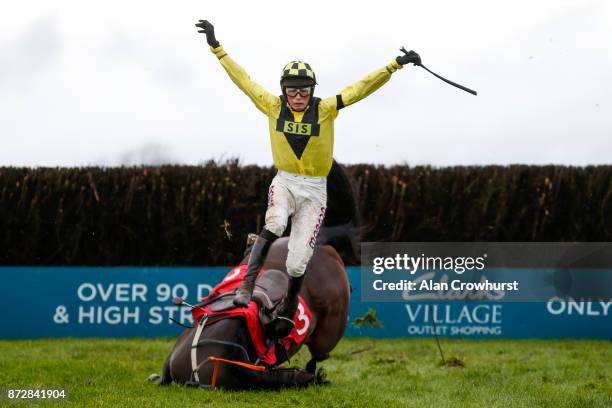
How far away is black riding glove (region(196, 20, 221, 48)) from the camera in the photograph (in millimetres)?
7008

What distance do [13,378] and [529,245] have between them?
758cm

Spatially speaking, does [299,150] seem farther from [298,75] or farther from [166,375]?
[166,375]

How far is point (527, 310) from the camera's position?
1235 centimetres

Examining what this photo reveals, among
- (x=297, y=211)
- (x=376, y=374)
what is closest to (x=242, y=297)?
(x=297, y=211)

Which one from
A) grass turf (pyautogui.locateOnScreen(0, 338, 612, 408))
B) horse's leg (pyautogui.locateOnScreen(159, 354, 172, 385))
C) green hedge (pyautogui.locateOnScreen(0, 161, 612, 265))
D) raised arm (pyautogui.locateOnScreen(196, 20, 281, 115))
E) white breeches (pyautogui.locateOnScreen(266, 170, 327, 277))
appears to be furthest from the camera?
green hedge (pyautogui.locateOnScreen(0, 161, 612, 265))

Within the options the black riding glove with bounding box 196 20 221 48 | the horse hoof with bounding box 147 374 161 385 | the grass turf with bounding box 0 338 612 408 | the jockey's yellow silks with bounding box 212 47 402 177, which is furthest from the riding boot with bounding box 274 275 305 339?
the black riding glove with bounding box 196 20 221 48

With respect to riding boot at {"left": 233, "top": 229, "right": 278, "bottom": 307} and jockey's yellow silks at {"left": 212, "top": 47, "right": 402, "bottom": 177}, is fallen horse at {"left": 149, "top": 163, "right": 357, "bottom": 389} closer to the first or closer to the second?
riding boot at {"left": 233, "top": 229, "right": 278, "bottom": 307}

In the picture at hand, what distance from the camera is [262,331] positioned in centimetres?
680

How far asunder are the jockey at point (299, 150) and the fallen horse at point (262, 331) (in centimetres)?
21

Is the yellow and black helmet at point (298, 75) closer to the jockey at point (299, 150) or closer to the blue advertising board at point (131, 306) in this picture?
the jockey at point (299, 150)

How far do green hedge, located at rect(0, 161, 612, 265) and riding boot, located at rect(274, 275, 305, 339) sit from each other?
569cm

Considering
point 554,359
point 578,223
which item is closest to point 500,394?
point 554,359

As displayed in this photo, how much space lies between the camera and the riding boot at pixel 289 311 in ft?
22.3

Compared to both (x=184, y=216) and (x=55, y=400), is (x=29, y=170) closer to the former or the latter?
(x=184, y=216)
